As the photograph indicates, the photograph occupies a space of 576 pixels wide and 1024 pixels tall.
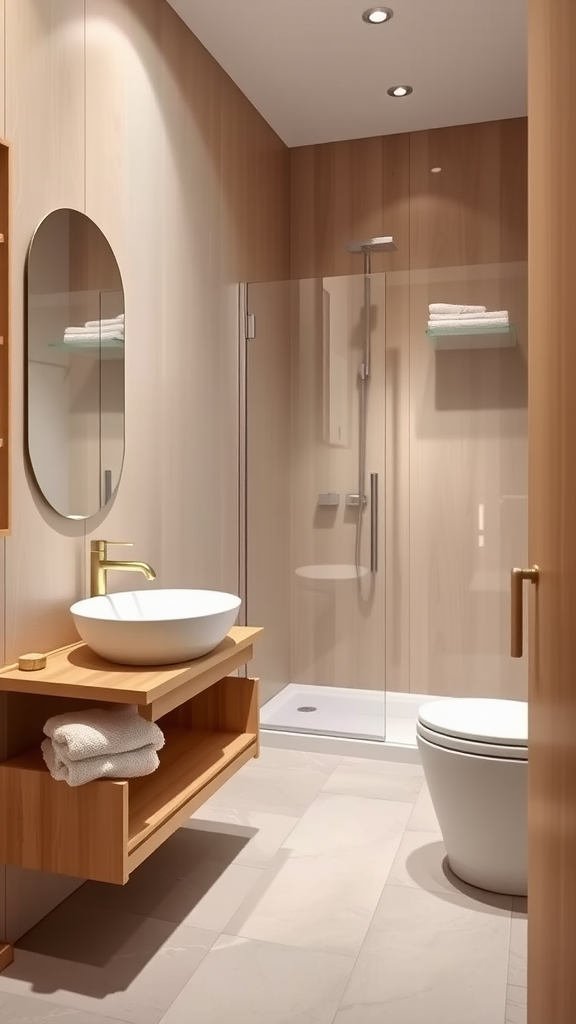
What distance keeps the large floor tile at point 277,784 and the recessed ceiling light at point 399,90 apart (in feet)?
8.94

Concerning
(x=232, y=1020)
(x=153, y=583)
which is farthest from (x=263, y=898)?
(x=153, y=583)

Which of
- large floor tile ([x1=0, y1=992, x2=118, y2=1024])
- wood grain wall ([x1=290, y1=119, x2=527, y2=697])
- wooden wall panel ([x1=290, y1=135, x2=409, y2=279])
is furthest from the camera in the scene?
wooden wall panel ([x1=290, y1=135, x2=409, y2=279])

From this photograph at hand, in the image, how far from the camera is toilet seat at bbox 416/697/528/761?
6.62 ft

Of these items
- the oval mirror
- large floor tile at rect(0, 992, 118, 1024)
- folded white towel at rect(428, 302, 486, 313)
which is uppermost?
folded white towel at rect(428, 302, 486, 313)

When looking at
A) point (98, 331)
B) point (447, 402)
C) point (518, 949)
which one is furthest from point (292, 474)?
point (518, 949)

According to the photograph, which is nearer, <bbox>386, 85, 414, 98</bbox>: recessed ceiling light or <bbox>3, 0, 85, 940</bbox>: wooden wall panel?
<bbox>3, 0, 85, 940</bbox>: wooden wall panel

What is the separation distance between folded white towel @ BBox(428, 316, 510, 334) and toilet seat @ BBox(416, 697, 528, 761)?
1762mm

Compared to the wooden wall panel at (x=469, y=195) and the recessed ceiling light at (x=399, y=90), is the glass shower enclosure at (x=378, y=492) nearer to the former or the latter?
the wooden wall panel at (x=469, y=195)

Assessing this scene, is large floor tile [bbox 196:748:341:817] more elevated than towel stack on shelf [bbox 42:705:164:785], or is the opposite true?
towel stack on shelf [bbox 42:705:164:785]

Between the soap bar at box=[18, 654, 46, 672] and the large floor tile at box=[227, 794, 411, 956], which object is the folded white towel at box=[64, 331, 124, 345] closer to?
the soap bar at box=[18, 654, 46, 672]

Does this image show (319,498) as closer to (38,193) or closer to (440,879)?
(440,879)

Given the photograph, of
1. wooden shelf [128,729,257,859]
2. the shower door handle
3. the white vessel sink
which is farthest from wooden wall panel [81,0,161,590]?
the shower door handle

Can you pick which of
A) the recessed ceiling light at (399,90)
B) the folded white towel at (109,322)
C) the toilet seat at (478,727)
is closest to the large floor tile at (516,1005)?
the toilet seat at (478,727)

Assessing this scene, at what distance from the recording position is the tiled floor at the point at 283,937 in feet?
5.53
